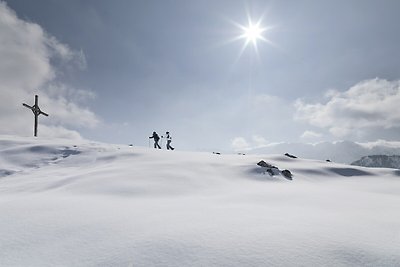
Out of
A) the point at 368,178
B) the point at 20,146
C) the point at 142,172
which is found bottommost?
the point at 368,178

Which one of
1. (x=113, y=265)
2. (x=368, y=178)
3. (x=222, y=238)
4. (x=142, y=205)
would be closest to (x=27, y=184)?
(x=142, y=205)

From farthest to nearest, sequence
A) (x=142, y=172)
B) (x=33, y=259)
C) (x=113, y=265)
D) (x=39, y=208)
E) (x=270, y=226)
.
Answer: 1. (x=142, y=172)
2. (x=39, y=208)
3. (x=270, y=226)
4. (x=33, y=259)
5. (x=113, y=265)

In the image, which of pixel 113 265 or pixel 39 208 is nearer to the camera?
pixel 113 265

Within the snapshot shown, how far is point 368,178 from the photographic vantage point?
14.1 meters

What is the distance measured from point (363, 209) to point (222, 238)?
13.1ft

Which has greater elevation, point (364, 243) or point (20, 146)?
point (20, 146)

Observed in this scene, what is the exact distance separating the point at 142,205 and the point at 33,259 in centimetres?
253

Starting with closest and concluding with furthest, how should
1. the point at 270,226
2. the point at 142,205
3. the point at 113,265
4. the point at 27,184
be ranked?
the point at 113,265, the point at 270,226, the point at 142,205, the point at 27,184

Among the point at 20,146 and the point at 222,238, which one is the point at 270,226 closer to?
the point at 222,238

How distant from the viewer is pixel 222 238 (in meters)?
3.31

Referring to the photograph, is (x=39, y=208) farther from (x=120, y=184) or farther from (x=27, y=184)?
(x=27, y=184)

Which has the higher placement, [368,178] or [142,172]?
[142,172]

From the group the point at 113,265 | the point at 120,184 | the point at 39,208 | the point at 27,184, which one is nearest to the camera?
the point at 113,265

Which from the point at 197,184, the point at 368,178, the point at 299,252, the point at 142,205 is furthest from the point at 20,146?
the point at 368,178
